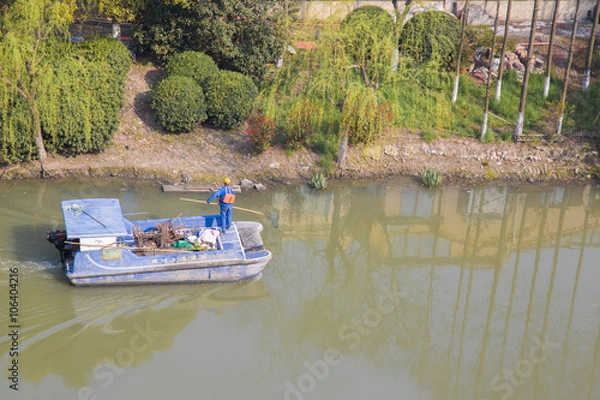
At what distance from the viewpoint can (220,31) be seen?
22.3m

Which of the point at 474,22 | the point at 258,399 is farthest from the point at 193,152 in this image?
the point at 474,22

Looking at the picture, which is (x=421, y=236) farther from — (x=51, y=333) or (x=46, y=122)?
(x=46, y=122)

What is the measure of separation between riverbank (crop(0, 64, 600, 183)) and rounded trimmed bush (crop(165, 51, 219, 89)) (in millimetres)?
1258

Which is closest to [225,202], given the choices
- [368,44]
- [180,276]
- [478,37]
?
[180,276]

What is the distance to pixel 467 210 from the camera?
1958 centimetres

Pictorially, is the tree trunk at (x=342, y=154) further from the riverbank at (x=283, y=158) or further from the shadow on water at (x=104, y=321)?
the shadow on water at (x=104, y=321)

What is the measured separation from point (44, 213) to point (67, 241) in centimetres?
317

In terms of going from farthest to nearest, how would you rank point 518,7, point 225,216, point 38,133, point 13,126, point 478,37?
point 518,7
point 478,37
point 38,133
point 13,126
point 225,216

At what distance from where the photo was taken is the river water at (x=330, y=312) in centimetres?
1245

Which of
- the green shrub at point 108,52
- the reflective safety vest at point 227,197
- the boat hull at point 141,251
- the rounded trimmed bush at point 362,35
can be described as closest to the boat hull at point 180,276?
the boat hull at point 141,251

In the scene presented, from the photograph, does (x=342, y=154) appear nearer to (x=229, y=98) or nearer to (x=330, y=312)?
(x=229, y=98)

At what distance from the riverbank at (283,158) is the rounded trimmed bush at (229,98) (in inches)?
19.5

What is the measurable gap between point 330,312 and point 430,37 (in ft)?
39.9

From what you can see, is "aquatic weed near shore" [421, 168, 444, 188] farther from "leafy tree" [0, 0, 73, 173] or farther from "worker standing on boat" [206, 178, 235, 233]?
"leafy tree" [0, 0, 73, 173]
